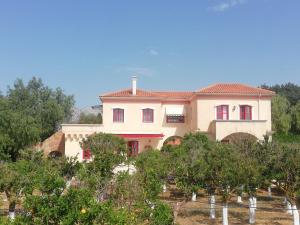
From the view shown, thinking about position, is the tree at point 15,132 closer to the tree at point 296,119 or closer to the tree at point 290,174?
the tree at point 290,174

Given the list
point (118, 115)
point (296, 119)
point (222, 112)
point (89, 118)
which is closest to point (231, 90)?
point (222, 112)

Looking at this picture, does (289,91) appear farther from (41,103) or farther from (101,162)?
(101,162)

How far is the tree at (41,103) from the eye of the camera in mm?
46875

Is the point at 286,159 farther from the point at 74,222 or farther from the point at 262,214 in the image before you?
the point at 74,222

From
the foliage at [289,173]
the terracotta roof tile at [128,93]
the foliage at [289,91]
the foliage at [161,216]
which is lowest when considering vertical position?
the foliage at [161,216]

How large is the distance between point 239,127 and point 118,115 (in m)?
11.4

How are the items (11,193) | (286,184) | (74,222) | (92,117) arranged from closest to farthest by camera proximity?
1. (74,222)
2. (11,193)
3. (286,184)
4. (92,117)

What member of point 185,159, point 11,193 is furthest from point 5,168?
point 185,159

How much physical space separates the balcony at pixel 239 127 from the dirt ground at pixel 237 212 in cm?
1009

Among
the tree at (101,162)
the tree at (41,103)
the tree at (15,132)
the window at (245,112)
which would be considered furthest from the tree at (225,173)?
the tree at (41,103)

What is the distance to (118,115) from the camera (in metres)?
39.7

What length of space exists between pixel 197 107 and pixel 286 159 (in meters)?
19.1

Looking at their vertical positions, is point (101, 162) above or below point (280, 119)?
below

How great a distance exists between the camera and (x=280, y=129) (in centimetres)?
5609
